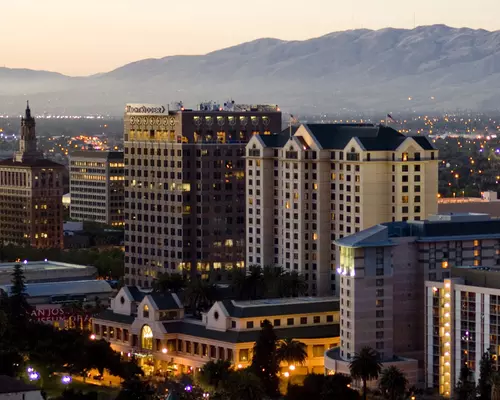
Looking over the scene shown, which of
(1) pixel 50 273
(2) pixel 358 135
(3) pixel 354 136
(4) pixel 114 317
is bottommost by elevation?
(4) pixel 114 317

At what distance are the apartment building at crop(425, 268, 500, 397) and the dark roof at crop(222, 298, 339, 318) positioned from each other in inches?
625

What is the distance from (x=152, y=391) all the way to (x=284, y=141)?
51.0m

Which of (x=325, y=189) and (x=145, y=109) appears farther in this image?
(x=145, y=109)

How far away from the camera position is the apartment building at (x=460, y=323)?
13138 cm

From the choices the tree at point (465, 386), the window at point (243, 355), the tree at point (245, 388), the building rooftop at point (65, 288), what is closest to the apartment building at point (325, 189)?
the building rooftop at point (65, 288)

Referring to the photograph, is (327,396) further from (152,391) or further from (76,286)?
(76,286)

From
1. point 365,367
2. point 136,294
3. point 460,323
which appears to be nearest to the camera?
point 365,367

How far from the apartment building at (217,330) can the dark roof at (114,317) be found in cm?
12

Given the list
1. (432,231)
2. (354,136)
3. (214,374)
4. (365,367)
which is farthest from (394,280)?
(354,136)

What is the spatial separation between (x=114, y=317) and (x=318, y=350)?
21.9 m

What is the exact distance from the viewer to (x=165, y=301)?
15625 centimetres

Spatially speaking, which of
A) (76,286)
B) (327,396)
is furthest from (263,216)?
(327,396)

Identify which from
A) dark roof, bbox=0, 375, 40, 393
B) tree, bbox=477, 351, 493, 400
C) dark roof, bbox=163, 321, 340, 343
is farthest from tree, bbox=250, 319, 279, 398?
dark roof, bbox=0, 375, 40, 393

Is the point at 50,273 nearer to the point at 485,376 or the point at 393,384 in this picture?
the point at 393,384
